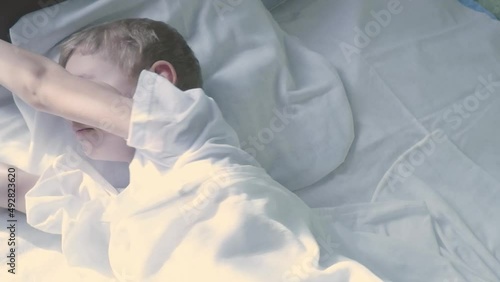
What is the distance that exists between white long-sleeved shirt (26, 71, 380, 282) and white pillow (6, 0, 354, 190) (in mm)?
165

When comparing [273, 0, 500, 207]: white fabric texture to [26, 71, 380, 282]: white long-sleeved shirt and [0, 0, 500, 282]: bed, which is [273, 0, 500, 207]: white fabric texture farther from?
[26, 71, 380, 282]: white long-sleeved shirt

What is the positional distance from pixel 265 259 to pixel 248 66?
1.28ft

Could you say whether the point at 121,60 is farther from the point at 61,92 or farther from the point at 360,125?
the point at 360,125

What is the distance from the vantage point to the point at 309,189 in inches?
42.5

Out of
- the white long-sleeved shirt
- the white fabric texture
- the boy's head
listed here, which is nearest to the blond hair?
the boy's head

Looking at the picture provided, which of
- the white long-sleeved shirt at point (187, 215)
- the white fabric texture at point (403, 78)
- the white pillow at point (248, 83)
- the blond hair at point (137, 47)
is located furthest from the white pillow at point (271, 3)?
the white long-sleeved shirt at point (187, 215)

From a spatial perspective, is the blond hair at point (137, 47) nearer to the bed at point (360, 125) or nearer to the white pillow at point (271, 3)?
the bed at point (360, 125)

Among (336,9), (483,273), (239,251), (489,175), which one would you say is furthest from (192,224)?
(336,9)

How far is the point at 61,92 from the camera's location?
2.87 ft

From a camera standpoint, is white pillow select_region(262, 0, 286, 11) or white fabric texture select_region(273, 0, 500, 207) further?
white pillow select_region(262, 0, 286, 11)

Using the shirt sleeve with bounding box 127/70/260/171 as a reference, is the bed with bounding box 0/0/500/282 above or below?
below

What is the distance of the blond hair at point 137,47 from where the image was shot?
95 centimetres

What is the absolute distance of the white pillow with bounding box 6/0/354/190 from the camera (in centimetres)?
103

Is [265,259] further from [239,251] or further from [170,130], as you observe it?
[170,130]
